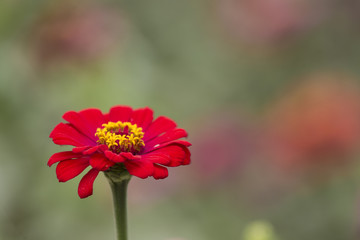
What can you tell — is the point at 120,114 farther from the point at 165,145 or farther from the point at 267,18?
the point at 267,18

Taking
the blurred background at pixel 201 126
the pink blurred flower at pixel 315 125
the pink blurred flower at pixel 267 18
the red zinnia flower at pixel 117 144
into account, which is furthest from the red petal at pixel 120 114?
the pink blurred flower at pixel 267 18

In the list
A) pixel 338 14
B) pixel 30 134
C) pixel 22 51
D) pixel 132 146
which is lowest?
pixel 132 146

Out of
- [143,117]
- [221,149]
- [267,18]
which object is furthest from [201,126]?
[143,117]

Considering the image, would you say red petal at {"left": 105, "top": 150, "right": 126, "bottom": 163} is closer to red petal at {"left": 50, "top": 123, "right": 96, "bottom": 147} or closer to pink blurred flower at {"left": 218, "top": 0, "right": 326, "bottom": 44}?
red petal at {"left": 50, "top": 123, "right": 96, "bottom": 147}

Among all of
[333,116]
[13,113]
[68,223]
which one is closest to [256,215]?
[333,116]

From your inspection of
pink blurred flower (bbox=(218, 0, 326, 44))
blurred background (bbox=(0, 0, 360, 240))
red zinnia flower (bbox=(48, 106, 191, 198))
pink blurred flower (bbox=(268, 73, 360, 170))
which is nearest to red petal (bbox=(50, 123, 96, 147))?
red zinnia flower (bbox=(48, 106, 191, 198))

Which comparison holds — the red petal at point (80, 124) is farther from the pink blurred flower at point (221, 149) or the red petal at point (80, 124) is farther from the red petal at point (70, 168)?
the pink blurred flower at point (221, 149)

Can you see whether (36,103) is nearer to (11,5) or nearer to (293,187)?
(11,5)
